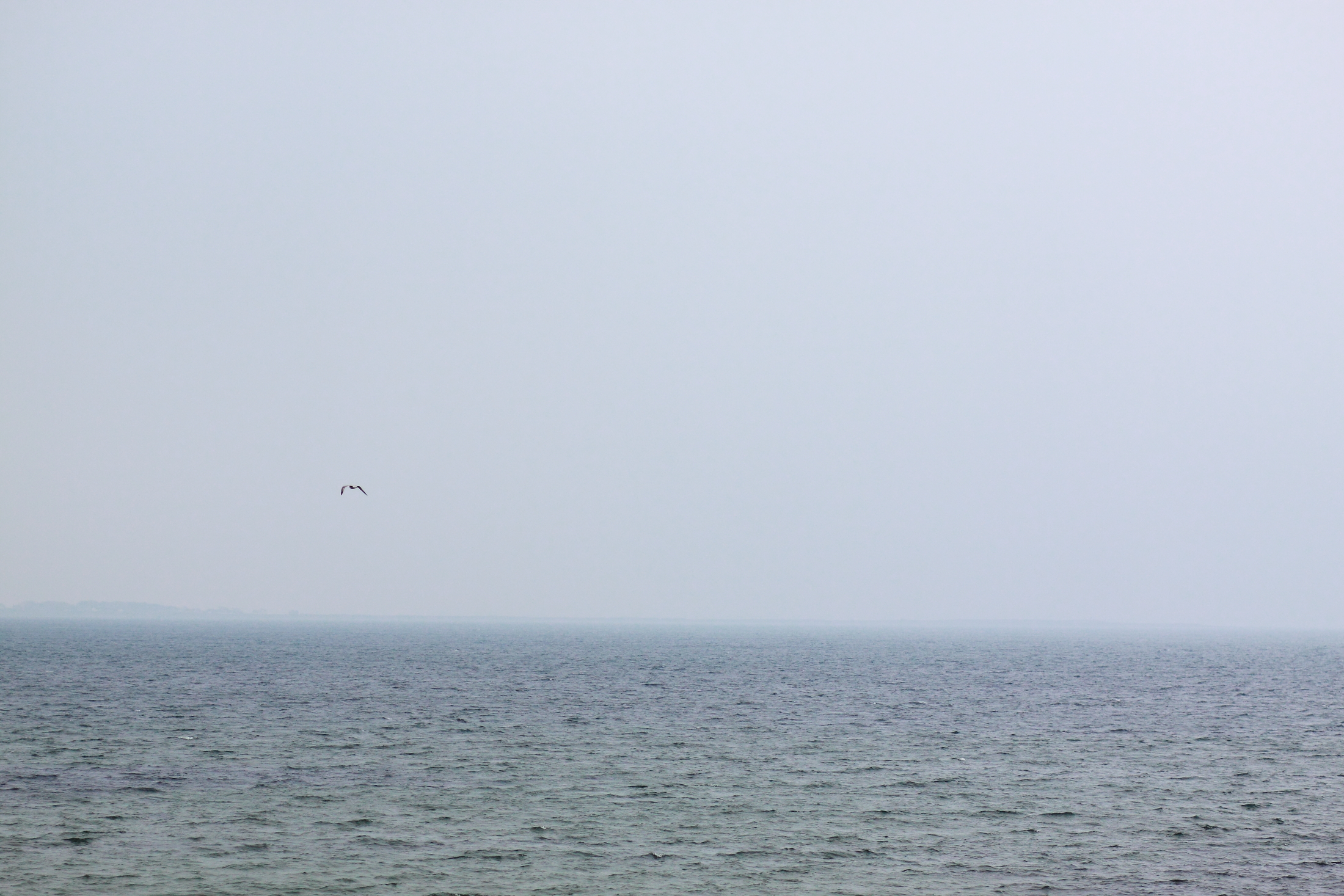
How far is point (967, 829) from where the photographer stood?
134 ft

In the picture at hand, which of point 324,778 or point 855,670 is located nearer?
point 324,778

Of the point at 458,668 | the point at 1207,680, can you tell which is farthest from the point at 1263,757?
the point at 458,668

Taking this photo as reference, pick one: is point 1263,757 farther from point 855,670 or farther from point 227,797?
point 855,670

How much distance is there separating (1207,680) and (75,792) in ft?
396

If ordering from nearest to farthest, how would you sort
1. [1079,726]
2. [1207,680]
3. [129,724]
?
[129,724] < [1079,726] < [1207,680]

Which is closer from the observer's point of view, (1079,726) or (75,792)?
(75,792)

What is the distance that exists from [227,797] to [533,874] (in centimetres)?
1709

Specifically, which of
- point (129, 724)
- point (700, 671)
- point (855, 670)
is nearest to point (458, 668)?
point (700, 671)

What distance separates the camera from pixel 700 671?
137 metres

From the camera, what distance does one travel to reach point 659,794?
46562mm

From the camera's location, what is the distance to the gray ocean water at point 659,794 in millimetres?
34312

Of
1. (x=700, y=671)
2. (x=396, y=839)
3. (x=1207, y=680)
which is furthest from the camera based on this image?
(x=700, y=671)

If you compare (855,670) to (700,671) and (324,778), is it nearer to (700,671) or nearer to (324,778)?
(700,671)

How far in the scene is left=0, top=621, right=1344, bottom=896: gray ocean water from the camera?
113 feet
